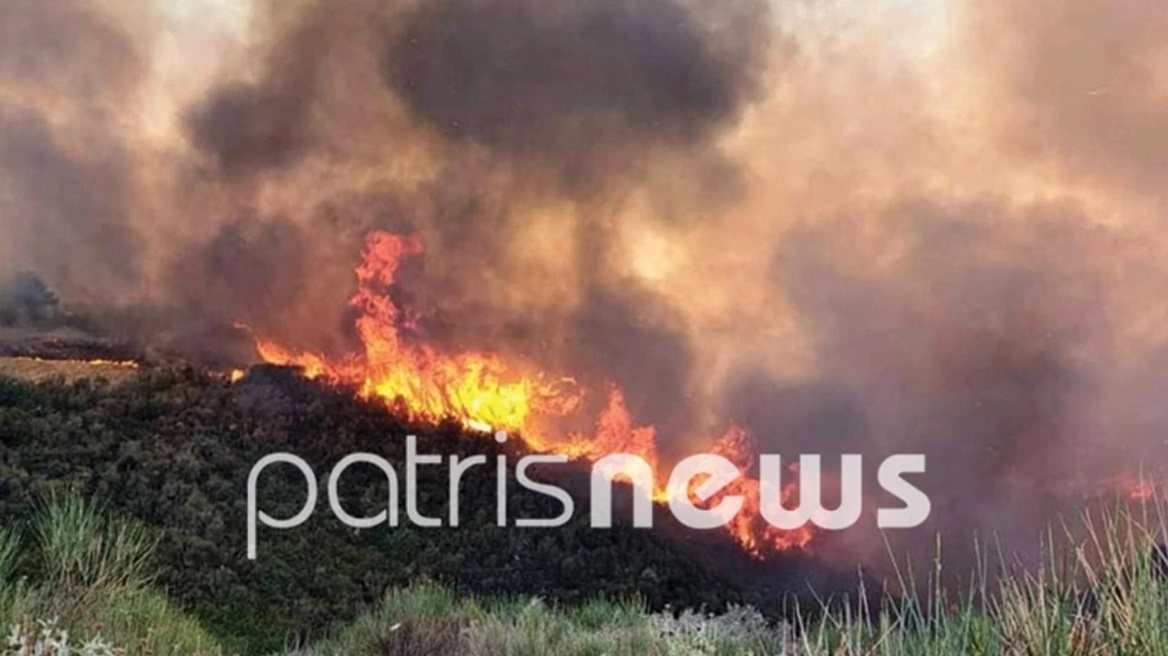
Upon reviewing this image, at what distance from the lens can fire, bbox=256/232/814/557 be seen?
8.59 metres

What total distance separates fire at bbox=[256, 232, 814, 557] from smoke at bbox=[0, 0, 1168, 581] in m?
0.14

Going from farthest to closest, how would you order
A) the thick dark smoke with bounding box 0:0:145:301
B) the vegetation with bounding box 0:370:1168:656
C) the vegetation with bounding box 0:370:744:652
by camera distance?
1. the thick dark smoke with bounding box 0:0:145:301
2. the vegetation with bounding box 0:370:744:652
3. the vegetation with bounding box 0:370:1168:656

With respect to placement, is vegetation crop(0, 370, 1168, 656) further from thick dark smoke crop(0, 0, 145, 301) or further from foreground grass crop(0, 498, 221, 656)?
thick dark smoke crop(0, 0, 145, 301)

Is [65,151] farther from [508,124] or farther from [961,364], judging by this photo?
[961,364]

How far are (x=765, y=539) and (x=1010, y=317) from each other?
2.46 m

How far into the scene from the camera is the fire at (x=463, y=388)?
338 inches

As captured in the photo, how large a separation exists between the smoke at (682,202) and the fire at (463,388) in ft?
0.47

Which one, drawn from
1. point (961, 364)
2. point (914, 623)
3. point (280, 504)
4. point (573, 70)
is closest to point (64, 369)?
point (280, 504)

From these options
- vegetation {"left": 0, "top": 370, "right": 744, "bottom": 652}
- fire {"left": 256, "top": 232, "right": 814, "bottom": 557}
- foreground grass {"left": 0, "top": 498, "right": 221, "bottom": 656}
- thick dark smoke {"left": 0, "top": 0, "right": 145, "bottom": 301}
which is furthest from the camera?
fire {"left": 256, "top": 232, "right": 814, "bottom": 557}

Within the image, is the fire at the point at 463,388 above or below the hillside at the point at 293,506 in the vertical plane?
above

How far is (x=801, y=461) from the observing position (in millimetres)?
8492

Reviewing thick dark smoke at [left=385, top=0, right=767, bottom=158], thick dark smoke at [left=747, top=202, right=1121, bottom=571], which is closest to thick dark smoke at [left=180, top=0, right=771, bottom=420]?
thick dark smoke at [left=385, top=0, right=767, bottom=158]

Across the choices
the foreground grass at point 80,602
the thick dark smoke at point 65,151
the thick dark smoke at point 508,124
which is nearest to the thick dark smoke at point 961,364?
the thick dark smoke at point 508,124

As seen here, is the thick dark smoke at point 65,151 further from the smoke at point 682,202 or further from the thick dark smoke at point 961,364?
the thick dark smoke at point 961,364
